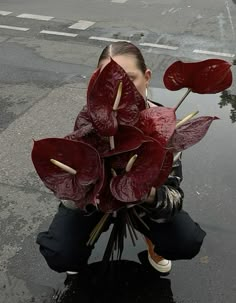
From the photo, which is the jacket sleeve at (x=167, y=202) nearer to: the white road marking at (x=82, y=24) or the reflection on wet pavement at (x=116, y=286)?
the reflection on wet pavement at (x=116, y=286)

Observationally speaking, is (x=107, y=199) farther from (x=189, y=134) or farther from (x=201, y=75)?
(x=201, y=75)

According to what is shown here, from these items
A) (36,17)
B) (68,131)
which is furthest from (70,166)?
(36,17)

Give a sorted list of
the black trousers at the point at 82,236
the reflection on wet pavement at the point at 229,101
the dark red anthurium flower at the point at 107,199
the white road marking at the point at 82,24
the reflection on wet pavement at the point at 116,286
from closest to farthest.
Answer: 1. the dark red anthurium flower at the point at 107,199
2. the black trousers at the point at 82,236
3. the reflection on wet pavement at the point at 116,286
4. the reflection on wet pavement at the point at 229,101
5. the white road marking at the point at 82,24

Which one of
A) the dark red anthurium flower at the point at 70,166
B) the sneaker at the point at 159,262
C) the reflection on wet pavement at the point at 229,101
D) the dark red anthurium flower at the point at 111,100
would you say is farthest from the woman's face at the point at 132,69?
the reflection on wet pavement at the point at 229,101

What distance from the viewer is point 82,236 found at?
7.17 ft

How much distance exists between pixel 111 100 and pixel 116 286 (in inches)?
46.9

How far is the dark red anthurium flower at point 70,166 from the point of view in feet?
5.12

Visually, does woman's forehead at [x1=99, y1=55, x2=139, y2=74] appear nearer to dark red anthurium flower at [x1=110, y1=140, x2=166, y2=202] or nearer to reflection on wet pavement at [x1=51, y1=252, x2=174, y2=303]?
dark red anthurium flower at [x1=110, y1=140, x2=166, y2=202]

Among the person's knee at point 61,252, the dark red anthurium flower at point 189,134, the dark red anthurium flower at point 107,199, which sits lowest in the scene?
the person's knee at point 61,252

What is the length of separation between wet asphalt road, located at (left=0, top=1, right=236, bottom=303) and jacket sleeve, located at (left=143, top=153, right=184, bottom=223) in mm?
565

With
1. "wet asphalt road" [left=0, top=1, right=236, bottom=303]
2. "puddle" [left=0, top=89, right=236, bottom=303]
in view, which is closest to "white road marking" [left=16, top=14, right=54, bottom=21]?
"wet asphalt road" [left=0, top=1, right=236, bottom=303]

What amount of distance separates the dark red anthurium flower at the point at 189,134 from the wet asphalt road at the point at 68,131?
1.00m

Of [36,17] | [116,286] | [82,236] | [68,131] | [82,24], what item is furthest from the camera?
[36,17]

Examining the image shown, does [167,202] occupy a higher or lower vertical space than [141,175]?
lower
